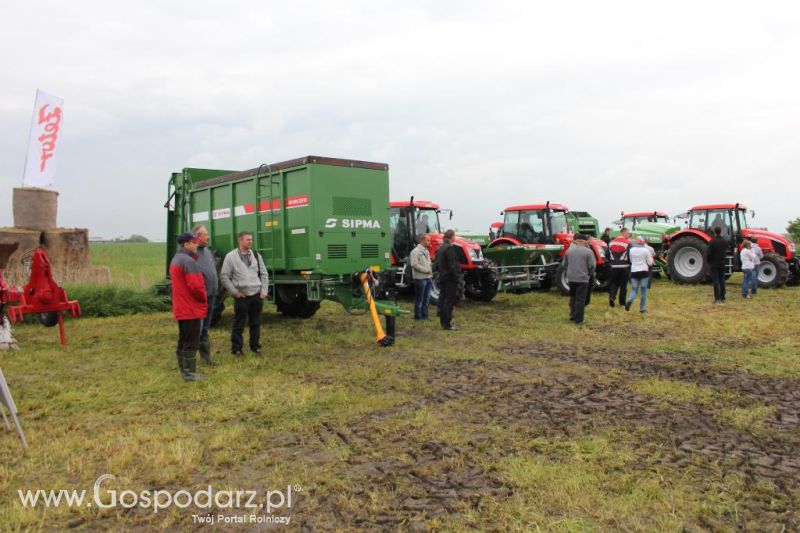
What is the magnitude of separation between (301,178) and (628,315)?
639cm

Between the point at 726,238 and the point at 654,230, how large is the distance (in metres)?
3.56

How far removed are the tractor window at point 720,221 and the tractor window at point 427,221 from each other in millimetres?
7864

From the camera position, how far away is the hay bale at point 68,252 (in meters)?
13.1

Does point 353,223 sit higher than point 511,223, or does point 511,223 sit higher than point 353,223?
point 511,223

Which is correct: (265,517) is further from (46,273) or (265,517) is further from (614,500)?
(46,273)

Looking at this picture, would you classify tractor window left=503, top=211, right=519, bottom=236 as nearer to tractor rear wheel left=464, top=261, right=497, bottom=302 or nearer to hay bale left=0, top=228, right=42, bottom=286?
tractor rear wheel left=464, top=261, right=497, bottom=302

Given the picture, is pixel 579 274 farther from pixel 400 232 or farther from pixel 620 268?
pixel 400 232

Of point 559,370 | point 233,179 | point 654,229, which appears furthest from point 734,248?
point 233,179

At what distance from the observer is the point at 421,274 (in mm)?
10672

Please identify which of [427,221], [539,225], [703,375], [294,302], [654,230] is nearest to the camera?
[703,375]

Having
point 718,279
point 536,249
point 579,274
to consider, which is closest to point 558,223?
point 536,249

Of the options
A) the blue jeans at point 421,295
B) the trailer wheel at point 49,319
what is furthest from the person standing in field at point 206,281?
the trailer wheel at point 49,319

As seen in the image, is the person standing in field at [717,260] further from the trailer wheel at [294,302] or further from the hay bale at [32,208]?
the hay bale at [32,208]

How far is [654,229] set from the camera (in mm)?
19016
